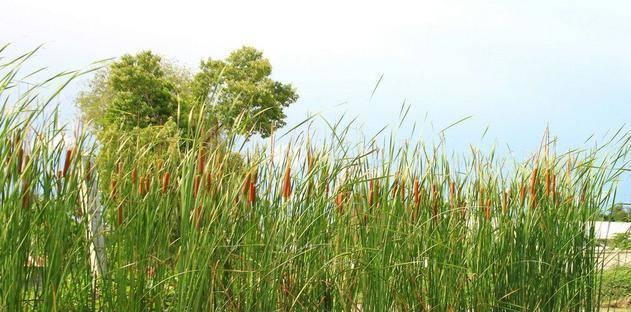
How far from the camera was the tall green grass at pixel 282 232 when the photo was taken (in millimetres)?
2465

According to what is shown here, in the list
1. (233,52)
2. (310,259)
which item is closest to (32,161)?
(310,259)

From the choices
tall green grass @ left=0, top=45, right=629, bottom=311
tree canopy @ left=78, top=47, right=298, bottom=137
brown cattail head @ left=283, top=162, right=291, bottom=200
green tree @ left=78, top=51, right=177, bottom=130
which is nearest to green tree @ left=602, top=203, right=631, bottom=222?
tall green grass @ left=0, top=45, right=629, bottom=311

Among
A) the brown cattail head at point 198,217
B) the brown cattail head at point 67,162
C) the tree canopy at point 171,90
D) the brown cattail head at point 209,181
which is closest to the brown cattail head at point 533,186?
the brown cattail head at point 209,181

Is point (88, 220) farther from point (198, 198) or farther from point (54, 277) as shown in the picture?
point (198, 198)

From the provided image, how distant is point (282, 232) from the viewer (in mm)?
2760

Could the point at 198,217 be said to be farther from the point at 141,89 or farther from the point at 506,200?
the point at 141,89

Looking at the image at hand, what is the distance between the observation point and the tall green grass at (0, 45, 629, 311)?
2465mm

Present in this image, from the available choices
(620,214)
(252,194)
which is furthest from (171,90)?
(252,194)

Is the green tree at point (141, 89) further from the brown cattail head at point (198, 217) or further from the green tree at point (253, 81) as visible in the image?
the brown cattail head at point (198, 217)

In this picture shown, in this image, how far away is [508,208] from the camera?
369 cm

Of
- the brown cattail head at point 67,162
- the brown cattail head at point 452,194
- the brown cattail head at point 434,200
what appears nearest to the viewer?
the brown cattail head at point 67,162

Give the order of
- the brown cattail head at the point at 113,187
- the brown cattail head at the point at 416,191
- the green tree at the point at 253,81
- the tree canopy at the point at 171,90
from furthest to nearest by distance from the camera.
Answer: the green tree at the point at 253,81 → the tree canopy at the point at 171,90 → the brown cattail head at the point at 416,191 → the brown cattail head at the point at 113,187

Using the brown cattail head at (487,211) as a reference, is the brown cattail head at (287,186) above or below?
above

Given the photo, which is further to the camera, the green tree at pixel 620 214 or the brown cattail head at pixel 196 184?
the green tree at pixel 620 214
